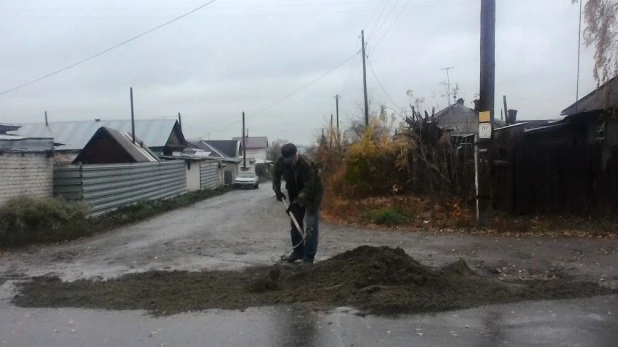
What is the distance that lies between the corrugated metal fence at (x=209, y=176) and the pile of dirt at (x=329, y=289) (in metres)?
34.7

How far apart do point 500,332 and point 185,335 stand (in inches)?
109

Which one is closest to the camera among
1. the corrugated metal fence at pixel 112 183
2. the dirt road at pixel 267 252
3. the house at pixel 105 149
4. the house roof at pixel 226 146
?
the dirt road at pixel 267 252

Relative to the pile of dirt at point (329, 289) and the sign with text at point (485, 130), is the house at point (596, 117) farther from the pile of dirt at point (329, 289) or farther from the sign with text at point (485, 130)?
the pile of dirt at point (329, 289)

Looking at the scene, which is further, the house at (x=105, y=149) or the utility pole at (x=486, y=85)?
the house at (x=105, y=149)

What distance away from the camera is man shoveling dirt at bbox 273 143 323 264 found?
29.7ft

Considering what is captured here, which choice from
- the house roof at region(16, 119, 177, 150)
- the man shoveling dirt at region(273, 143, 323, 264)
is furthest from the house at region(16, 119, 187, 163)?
the man shoveling dirt at region(273, 143, 323, 264)

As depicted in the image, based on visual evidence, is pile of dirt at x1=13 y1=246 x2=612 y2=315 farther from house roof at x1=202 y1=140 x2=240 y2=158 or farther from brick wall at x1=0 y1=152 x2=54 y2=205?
house roof at x1=202 y1=140 x2=240 y2=158

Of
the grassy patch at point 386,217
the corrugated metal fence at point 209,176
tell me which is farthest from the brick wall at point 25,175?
the corrugated metal fence at point 209,176

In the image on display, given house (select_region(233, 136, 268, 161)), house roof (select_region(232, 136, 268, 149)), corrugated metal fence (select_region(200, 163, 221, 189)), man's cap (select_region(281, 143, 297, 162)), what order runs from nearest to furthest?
man's cap (select_region(281, 143, 297, 162))
corrugated metal fence (select_region(200, 163, 221, 189))
house (select_region(233, 136, 268, 161))
house roof (select_region(232, 136, 268, 149))

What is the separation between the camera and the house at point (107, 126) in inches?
1556

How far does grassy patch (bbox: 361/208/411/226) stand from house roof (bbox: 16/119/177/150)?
987 inches

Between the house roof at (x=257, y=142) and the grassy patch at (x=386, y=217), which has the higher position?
the house roof at (x=257, y=142)

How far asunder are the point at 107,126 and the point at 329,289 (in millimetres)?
36919

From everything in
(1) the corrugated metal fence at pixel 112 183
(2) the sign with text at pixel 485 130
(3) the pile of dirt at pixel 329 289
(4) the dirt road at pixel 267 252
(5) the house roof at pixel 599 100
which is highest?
(5) the house roof at pixel 599 100
